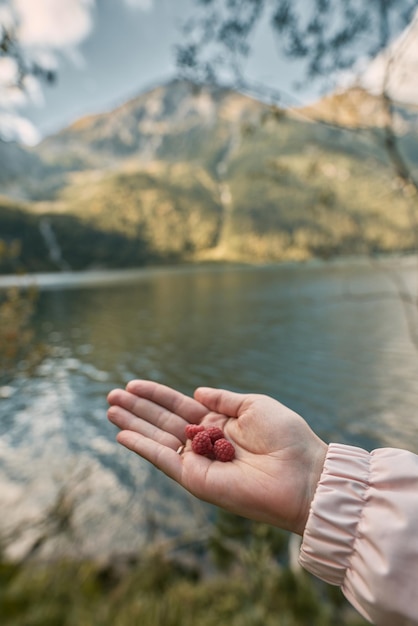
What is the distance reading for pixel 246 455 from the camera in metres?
3.26

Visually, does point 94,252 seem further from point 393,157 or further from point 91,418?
point 393,157

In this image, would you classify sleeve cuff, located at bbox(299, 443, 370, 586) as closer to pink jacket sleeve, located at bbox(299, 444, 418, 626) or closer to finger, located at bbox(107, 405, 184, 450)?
pink jacket sleeve, located at bbox(299, 444, 418, 626)

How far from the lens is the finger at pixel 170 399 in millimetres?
3896

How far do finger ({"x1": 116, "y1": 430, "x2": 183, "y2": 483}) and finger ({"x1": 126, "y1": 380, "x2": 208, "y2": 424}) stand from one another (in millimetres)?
707

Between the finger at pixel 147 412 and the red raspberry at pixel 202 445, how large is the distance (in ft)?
1.38

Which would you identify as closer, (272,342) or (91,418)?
(91,418)

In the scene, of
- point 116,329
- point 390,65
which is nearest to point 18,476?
point 390,65

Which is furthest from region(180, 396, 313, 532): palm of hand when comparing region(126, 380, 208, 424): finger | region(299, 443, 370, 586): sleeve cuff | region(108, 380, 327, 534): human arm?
region(126, 380, 208, 424): finger

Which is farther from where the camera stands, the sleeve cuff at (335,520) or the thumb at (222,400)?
the thumb at (222,400)

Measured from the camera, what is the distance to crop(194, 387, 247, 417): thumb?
371 centimetres

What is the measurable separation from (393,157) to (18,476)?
15912 mm

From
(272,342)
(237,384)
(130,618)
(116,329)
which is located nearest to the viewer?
(130,618)

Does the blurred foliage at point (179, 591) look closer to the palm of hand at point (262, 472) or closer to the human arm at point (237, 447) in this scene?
the human arm at point (237, 447)

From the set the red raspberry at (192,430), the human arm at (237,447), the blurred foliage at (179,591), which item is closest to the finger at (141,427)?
the human arm at (237,447)
